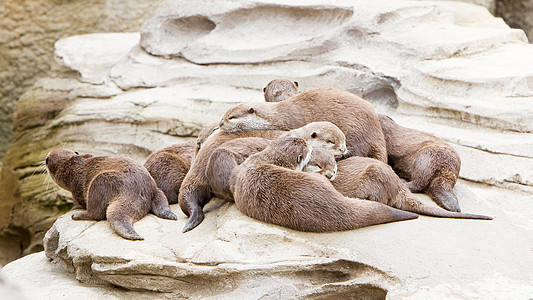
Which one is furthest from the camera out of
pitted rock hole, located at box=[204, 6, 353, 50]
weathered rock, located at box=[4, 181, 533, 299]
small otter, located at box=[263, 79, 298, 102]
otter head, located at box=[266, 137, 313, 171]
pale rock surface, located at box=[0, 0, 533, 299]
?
pitted rock hole, located at box=[204, 6, 353, 50]

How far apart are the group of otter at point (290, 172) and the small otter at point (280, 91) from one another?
0.15 m

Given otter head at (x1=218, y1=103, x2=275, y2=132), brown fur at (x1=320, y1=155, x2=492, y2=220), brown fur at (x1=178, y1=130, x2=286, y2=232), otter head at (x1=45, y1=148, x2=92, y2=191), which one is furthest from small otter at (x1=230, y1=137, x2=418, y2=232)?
otter head at (x1=45, y1=148, x2=92, y2=191)

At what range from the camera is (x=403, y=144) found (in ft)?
14.8

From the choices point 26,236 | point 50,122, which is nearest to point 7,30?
point 50,122

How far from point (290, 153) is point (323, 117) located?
71cm

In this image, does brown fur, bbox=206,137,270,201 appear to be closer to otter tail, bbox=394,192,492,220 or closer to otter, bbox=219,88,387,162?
otter, bbox=219,88,387,162

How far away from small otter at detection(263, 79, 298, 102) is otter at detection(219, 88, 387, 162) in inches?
15.5

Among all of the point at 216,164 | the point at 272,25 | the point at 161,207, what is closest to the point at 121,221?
the point at 161,207

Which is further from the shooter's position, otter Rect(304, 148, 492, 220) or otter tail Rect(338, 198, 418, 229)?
otter Rect(304, 148, 492, 220)

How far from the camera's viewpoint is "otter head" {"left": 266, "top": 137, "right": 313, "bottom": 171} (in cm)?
369

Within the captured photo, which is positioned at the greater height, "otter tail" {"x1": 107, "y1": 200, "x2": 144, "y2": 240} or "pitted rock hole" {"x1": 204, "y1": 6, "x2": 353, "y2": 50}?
"pitted rock hole" {"x1": 204, "y1": 6, "x2": 353, "y2": 50}

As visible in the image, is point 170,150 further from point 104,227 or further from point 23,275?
point 23,275

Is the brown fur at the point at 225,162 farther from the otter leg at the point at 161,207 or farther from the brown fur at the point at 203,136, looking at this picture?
the brown fur at the point at 203,136

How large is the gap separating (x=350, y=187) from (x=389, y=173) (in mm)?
244
